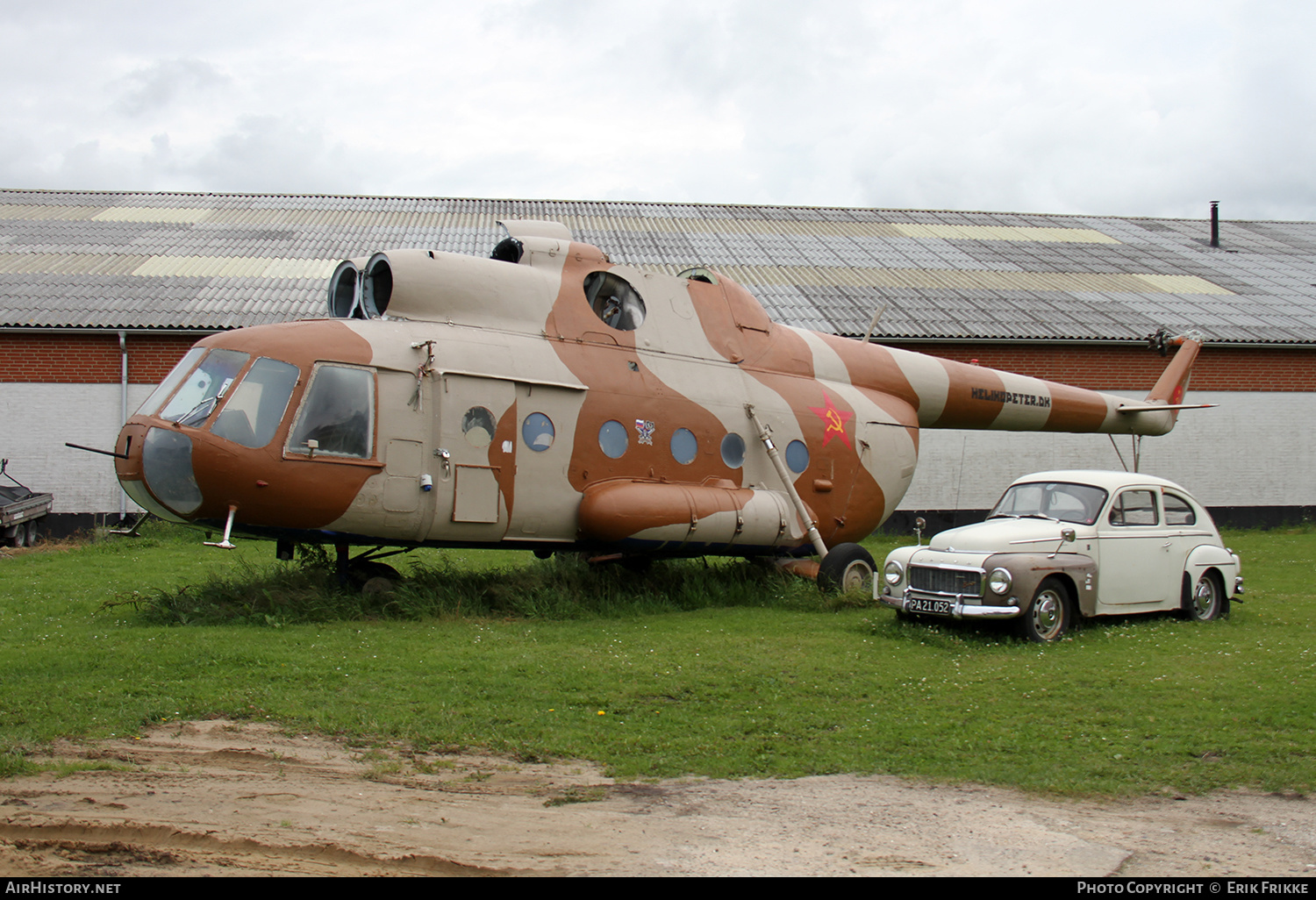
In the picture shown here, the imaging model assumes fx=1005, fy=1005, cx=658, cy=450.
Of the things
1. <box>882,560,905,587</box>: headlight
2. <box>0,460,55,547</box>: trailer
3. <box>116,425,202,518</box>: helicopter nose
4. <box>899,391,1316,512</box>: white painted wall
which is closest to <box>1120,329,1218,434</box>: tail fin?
<box>899,391,1316,512</box>: white painted wall

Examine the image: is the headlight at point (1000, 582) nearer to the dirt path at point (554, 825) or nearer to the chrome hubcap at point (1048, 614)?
the chrome hubcap at point (1048, 614)

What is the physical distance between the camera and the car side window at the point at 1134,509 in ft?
35.8

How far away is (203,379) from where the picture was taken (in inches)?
391

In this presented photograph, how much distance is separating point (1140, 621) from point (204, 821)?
9.82 meters

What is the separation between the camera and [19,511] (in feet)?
59.7

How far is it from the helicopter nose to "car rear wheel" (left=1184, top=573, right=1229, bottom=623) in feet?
34.8

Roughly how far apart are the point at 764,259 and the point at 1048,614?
20679 mm

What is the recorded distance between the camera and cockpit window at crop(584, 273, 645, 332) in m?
12.3

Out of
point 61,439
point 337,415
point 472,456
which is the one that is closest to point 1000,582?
point 472,456

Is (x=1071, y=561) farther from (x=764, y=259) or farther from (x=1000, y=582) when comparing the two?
(x=764, y=259)

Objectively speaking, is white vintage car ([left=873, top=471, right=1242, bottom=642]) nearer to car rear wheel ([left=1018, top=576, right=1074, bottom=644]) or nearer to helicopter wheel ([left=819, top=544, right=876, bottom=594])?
car rear wheel ([left=1018, top=576, right=1074, bottom=644])

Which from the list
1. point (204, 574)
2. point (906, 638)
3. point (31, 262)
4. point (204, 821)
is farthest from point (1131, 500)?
point (31, 262)

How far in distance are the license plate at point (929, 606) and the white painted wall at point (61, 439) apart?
54.1 ft
